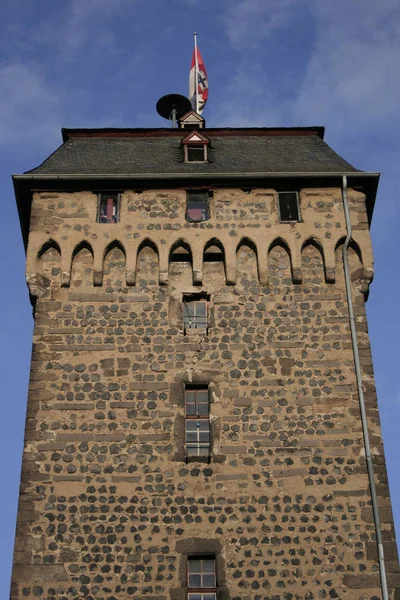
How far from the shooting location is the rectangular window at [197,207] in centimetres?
1803

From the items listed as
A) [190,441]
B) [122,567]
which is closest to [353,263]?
[190,441]

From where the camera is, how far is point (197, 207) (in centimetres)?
1820

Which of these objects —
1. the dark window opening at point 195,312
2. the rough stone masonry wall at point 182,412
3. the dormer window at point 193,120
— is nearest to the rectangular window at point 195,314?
the dark window opening at point 195,312

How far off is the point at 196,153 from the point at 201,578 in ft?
30.8

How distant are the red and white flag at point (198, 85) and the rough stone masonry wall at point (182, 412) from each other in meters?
6.99

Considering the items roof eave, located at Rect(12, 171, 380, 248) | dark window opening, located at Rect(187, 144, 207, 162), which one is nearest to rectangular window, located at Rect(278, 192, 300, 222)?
roof eave, located at Rect(12, 171, 380, 248)

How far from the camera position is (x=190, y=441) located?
1565 cm

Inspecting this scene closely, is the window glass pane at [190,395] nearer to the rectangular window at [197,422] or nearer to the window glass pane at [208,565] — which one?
the rectangular window at [197,422]

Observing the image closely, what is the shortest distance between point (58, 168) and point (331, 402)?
743 centimetres

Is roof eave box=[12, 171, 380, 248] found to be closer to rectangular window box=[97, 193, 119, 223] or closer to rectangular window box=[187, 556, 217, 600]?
rectangular window box=[97, 193, 119, 223]

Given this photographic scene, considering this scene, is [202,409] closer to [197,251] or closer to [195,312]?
[195,312]

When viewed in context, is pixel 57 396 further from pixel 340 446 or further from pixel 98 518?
pixel 340 446

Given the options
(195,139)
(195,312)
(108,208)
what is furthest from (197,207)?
(195,139)

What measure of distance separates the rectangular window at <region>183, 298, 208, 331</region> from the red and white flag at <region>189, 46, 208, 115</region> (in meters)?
9.00
